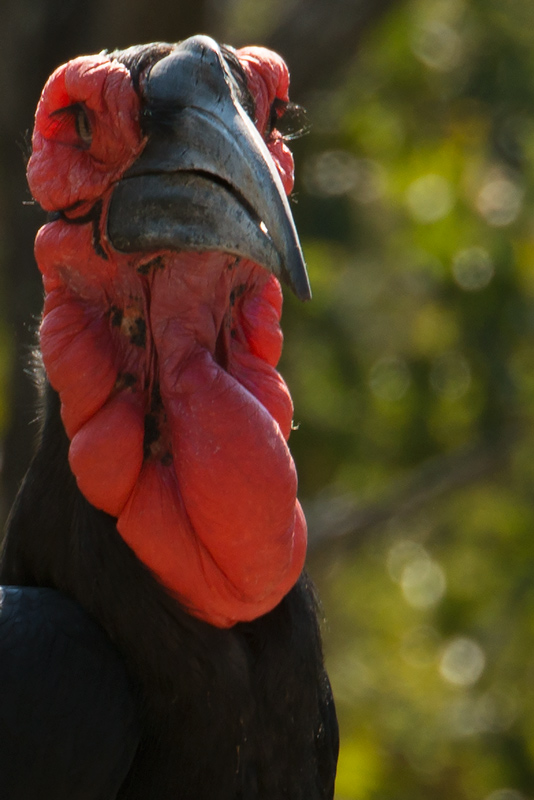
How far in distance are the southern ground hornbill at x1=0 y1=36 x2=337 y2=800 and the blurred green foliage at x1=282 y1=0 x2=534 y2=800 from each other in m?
3.49

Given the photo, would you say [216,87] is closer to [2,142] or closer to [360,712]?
[2,142]

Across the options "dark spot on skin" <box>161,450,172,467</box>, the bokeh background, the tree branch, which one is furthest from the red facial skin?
the tree branch

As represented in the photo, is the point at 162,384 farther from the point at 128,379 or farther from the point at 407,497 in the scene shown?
the point at 407,497

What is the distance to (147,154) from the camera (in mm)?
2178

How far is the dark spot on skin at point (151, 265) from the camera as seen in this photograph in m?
2.23

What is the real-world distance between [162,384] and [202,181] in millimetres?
418

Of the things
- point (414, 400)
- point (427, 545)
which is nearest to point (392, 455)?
point (414, 400)

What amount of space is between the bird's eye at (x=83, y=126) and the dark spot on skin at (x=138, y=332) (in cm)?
38

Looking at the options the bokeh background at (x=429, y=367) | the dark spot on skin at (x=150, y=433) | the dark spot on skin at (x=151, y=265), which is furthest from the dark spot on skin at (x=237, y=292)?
the bokeh background at (x=429, y=367)

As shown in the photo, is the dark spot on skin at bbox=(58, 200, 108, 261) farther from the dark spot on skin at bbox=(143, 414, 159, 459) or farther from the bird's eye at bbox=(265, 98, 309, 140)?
the bird's eye at bbox=(265, 98, 309, 140)

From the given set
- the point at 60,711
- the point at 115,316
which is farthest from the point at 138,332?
the point at 60,711

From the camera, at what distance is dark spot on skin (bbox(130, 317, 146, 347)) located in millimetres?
2297

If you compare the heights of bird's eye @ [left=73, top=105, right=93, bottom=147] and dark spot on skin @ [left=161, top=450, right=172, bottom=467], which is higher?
bird's eye @ [left=73, top=105, right=93, bottom=147]

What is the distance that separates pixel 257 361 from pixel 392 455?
179 inches
